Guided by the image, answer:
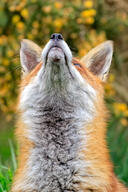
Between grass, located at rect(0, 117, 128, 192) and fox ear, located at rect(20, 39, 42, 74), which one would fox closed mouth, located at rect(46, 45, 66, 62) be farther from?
grass, located at rect(0, 117, 128, 192)

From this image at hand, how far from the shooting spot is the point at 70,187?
366 centimetres

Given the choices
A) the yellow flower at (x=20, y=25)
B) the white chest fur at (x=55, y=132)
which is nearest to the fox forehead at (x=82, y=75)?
the white chest fur at (x=55, y=132)

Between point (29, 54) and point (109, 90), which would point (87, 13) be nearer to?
point (109, 90)

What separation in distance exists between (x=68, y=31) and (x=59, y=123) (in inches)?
182

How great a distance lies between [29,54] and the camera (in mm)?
4781

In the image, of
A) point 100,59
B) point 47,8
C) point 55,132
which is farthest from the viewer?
point 47,8

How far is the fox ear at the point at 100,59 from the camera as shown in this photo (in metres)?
4.63

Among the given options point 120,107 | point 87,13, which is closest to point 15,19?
point 87,13

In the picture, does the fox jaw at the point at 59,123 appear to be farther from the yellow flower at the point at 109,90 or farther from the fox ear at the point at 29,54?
the yellow flower at the point at 109,90

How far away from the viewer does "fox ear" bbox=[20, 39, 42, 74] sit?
469 cm

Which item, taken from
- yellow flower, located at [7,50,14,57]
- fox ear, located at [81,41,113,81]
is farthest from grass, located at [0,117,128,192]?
yellow flower, located at [7,50,14,57]

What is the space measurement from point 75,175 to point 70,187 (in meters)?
0.12

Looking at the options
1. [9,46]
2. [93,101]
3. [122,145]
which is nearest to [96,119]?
[93,101]

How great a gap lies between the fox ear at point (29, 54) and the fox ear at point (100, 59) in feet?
1.86
